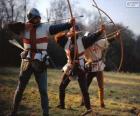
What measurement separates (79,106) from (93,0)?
2398 millimetres

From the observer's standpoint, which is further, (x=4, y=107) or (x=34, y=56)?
(x=4, y=107)

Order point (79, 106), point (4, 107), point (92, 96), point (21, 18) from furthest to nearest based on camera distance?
point (21, 18) < point (92, 96) < point (79, 106) < point (4, 107)

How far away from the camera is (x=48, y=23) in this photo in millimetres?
7812

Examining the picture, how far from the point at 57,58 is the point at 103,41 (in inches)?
736

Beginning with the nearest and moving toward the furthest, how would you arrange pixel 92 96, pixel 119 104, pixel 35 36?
pixel 35 36
pixel 119 104
pixel 92 96

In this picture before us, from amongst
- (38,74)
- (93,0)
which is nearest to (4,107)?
(38,74)

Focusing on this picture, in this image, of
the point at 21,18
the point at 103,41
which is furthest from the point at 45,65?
the point at 21,18

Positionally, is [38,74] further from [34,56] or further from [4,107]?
[4,107]

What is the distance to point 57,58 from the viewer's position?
28344 mm

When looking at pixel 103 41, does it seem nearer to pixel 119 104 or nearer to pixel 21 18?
pixel 119 104

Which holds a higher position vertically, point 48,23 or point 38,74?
point 48,23

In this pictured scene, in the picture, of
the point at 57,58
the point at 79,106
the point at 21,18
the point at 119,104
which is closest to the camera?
the point at 79,106

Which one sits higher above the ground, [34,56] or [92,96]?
[34,56]

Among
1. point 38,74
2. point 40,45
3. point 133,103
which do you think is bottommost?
point 133,103
